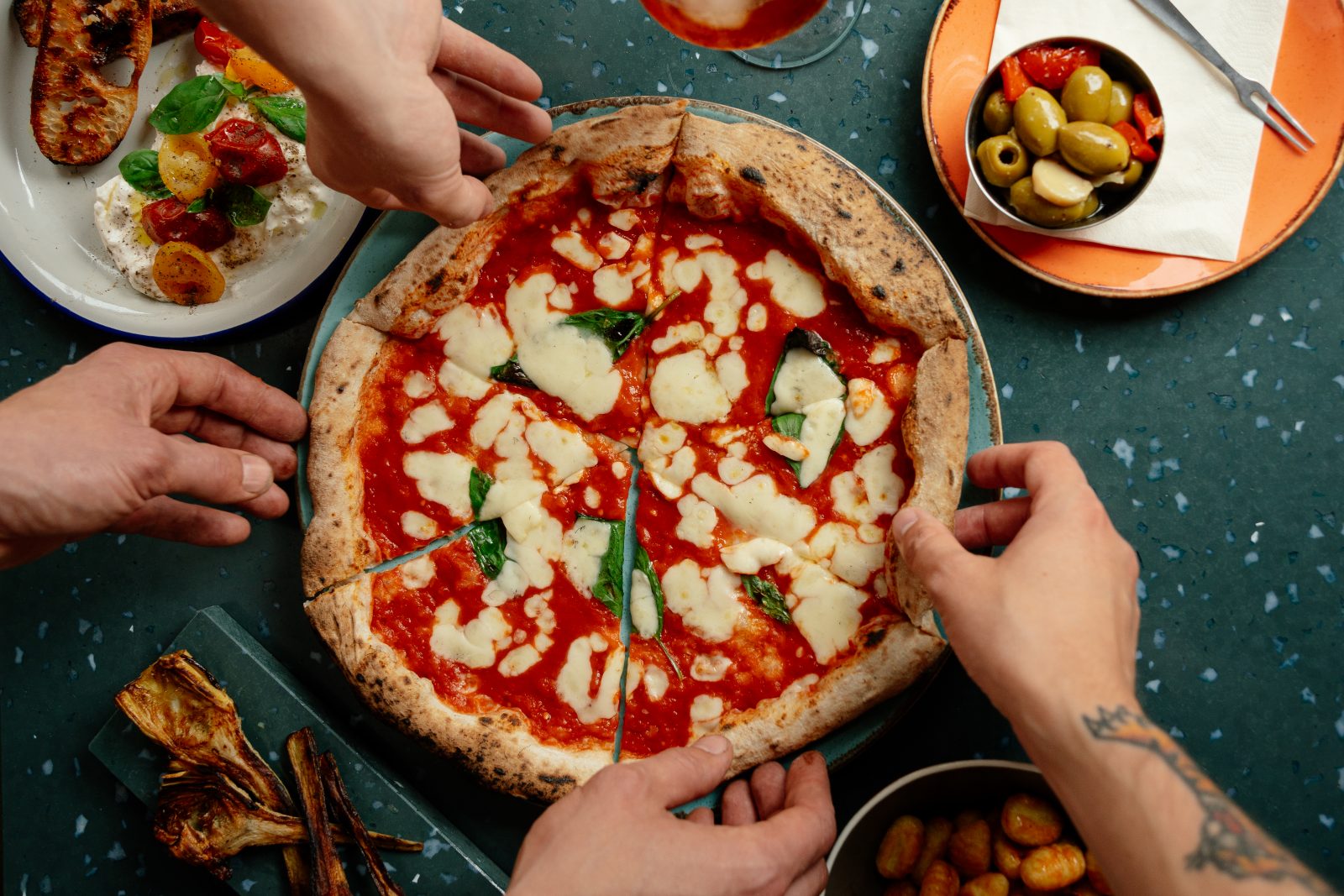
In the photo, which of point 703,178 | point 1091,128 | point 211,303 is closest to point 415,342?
point 211,303

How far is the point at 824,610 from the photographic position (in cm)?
276

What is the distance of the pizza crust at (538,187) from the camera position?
274cm

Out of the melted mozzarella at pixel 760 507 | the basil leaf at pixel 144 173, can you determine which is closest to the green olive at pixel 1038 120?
the melted mozzarella at pixel 760 507

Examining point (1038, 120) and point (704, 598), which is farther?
point (704, 598)

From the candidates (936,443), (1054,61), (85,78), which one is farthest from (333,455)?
(1054,61)

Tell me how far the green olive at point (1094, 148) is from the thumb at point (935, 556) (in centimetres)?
103

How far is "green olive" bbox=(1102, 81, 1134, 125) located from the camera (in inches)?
101

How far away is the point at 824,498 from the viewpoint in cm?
279

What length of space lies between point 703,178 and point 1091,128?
1.03 meters

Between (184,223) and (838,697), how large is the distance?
8.00ft

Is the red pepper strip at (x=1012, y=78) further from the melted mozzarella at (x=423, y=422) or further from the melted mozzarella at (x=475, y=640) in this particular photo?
the melted mozzarella at (x=475, y=640)

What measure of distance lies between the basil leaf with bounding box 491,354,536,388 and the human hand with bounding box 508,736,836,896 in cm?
118

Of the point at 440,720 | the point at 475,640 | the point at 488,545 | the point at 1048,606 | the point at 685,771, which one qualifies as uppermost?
the point at 1048,606

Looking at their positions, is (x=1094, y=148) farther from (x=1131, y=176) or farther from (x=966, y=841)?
(x=966, y=841)
